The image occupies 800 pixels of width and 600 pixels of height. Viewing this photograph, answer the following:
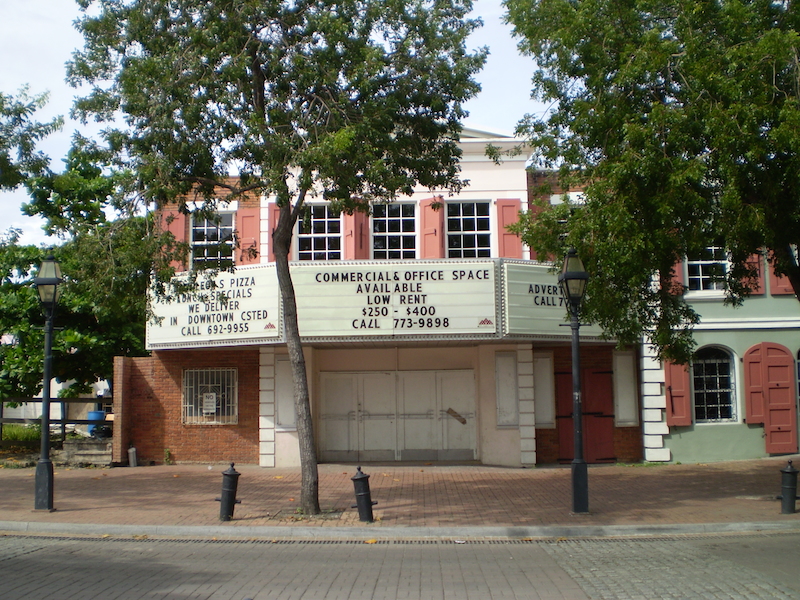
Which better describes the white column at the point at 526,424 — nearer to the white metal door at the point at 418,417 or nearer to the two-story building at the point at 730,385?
the white metal door at the point at 418,417

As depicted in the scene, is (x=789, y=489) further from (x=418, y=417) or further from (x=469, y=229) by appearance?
(x=469, y=229)

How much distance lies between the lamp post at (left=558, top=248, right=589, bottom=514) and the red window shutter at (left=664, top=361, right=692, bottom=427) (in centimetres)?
678

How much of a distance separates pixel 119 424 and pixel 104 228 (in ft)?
24.7

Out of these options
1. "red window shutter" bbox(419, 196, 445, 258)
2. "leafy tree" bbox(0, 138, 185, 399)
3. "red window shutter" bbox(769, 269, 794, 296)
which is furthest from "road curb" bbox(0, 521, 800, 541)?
"red window shutter" bbox(769, 269, 794, 296)

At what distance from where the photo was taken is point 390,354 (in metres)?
19.1

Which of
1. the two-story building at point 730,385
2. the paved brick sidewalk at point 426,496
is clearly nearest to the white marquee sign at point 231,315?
the paved brick sidewalk at point 426,496

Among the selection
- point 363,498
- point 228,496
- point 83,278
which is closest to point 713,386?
point 363,498

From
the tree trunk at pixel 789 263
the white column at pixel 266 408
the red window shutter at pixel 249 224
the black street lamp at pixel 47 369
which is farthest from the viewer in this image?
the red window shutter at pixel 249 224

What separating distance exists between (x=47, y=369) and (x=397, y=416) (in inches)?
344

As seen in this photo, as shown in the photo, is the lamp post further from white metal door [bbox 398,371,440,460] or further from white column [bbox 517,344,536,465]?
white metal door [bbox 398,371,440,460]

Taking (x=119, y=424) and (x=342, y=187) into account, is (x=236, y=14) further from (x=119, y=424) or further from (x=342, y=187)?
(x=119, y=424)

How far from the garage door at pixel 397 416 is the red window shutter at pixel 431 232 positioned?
121 inches

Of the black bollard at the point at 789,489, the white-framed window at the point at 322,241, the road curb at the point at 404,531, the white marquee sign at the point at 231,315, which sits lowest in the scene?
the road curb at the point at 404,531

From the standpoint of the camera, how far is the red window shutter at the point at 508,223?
18.1m
